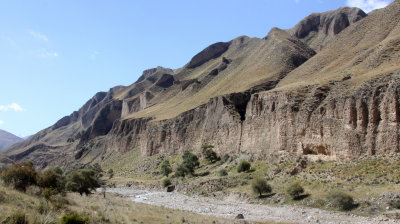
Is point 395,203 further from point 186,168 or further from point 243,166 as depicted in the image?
point 186,168

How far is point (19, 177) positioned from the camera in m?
20.1

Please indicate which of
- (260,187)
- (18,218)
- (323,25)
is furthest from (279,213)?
(323,25)

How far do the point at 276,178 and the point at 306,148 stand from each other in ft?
20.5

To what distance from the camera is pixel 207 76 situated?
5531 inches

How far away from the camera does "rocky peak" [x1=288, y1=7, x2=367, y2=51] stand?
433 ft

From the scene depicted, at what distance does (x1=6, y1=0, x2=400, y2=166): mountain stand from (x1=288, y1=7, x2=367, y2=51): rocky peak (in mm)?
469

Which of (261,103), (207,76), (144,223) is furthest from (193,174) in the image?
(207,76)

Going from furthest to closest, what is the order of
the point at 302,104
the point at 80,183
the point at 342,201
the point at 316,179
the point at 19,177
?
the point at 302,104
the point at 80,183
the point at 316,179
the point at 342,201
the point at 19,177

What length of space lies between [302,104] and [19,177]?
39485mm

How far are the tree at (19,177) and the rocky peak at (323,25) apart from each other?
122180 mm

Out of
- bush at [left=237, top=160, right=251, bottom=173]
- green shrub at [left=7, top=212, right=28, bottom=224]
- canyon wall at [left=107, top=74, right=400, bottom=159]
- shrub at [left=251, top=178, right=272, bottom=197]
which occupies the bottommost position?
shrub at [left=251, top=178, right=272, bottom=197]

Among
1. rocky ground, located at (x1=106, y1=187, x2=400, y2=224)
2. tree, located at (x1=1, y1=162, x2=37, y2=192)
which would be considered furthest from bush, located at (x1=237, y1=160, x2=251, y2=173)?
tree, located at (x1=1, y1=162, x2=37, y2=192)

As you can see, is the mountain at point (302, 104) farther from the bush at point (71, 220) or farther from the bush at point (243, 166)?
the bush at point (71, 220)

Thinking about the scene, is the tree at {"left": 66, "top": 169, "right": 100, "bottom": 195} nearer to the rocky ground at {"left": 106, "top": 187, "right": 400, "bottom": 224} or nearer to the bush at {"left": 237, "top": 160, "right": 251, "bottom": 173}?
the rocky ground at {"left": 106, "top": 187, "right": 400, "bottom": 224}
